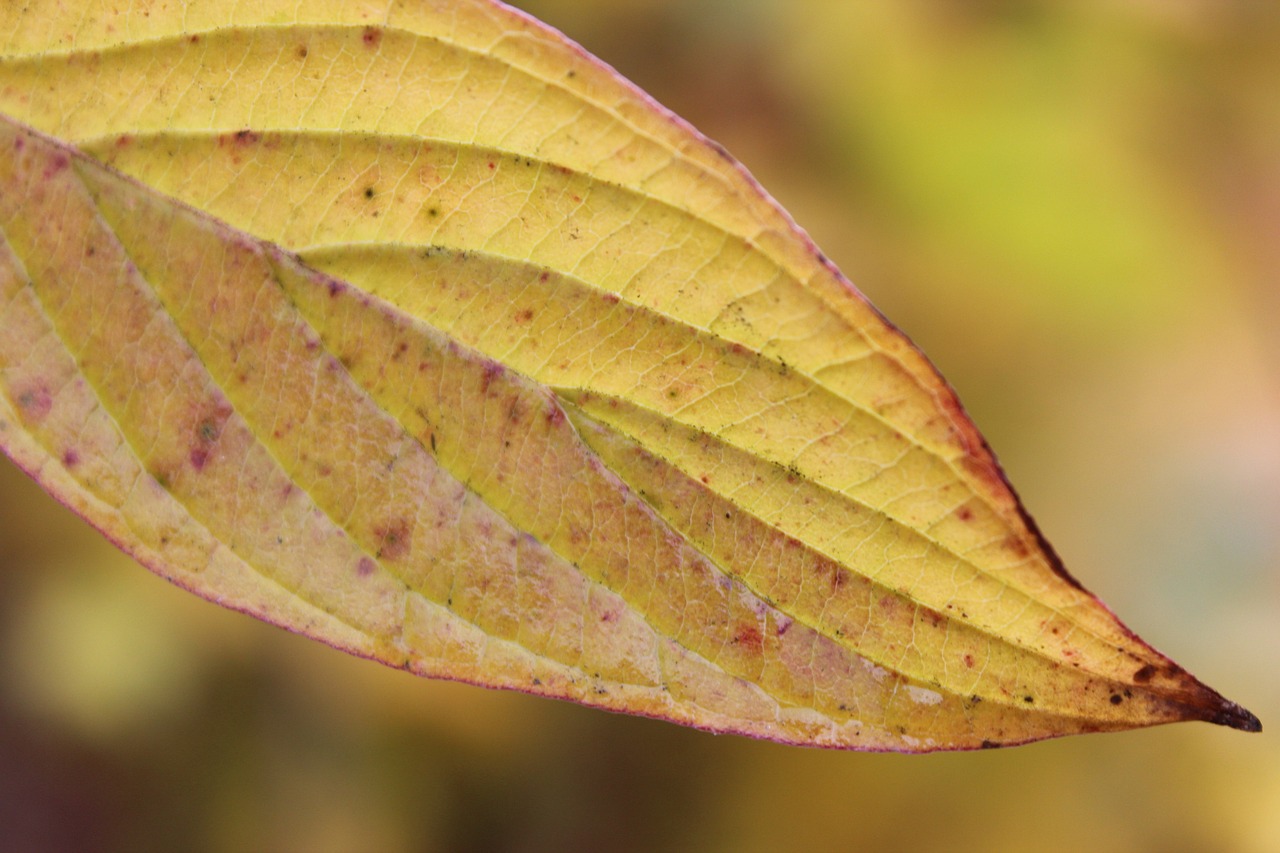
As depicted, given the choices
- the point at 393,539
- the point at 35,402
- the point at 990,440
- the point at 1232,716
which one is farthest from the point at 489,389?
the point at 990,440

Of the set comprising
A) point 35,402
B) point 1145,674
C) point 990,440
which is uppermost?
point 990,440

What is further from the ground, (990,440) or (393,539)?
(990,440)

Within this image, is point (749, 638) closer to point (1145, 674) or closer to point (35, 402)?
point (1145, 674)

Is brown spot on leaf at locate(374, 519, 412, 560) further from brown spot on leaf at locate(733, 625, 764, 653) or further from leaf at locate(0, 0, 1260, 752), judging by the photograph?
brown spot on leaf at locate(733, 625, 764, 653)

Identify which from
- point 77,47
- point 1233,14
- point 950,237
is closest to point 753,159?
point 950,237

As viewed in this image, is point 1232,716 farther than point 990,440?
No

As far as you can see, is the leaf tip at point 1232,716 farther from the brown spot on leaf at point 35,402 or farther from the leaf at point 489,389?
the brown spot on leaf at point 35,402

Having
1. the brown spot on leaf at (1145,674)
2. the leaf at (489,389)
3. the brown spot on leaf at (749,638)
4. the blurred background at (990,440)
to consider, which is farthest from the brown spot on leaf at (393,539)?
the blurred background at (990,440)
